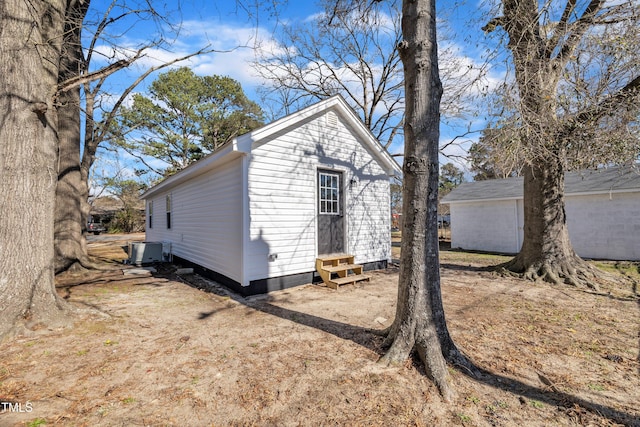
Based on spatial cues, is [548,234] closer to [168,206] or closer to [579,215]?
[579,215]

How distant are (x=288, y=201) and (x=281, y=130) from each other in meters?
1.66

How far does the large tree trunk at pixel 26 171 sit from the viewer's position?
146 inches

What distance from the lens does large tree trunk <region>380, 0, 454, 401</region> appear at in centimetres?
312

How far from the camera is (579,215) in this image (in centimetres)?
1215

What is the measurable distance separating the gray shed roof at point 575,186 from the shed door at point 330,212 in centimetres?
729

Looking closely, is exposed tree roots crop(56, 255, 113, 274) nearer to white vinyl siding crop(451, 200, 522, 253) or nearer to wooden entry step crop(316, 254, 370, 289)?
wooden entry step crop(316, 254, 370, 289)

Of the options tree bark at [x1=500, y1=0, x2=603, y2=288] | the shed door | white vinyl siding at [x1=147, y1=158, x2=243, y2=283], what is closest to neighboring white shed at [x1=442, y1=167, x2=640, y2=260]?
tree bark at [x1=500, y1=0, x2=603, y2=288]

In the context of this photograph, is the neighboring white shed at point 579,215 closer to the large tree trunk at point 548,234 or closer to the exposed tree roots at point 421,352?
the large tree trunk at point 548,234

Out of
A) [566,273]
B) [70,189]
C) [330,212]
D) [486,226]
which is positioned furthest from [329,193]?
[486,226]

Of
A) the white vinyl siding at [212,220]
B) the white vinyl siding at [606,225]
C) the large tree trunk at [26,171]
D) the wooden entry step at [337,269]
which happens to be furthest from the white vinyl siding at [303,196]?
the white vinyl siding at [606,225]

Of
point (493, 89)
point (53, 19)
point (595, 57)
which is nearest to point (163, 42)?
point (53, 19)

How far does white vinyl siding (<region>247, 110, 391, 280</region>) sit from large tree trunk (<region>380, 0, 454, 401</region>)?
376cm

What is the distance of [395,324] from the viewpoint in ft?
10.9

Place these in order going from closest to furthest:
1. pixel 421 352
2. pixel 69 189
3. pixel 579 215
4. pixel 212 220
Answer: pixel 421 352, pixel 212 220, pixel 69 189, pixel 579 215
